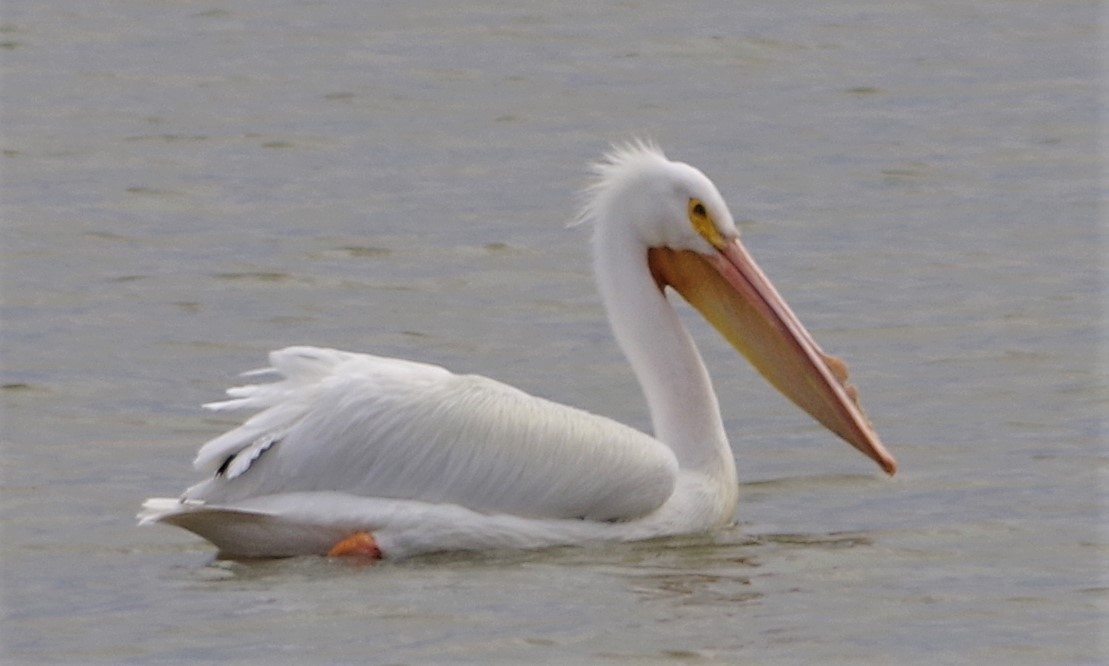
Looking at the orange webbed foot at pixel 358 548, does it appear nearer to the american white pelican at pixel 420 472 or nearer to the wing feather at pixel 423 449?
the american white pelican at pixel 420 472

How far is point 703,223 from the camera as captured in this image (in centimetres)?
745

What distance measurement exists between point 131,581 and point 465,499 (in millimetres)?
945

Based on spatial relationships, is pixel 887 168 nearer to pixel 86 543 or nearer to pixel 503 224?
pixel 503 224

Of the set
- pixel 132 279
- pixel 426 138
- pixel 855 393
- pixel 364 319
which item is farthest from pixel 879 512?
pixel 426 138

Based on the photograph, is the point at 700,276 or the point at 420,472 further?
the point at 700,276

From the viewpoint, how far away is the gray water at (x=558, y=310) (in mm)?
6395

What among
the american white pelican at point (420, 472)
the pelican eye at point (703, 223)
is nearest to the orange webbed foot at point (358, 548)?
the american white pelican at point (420, 472)

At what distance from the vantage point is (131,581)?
6820 millimetres

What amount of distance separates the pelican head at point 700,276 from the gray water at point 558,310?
15.0 inches

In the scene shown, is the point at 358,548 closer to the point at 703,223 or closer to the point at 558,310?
the point at 703,223

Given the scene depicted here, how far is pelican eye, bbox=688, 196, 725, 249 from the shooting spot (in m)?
7.43

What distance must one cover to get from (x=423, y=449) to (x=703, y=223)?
1.19m

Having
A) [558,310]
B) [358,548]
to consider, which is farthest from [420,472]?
[558,310]

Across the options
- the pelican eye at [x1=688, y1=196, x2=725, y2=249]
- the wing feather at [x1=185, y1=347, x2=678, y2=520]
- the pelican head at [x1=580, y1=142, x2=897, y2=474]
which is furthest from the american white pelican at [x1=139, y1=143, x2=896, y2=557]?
the pelican eye at [x1=688, y1=196, x2=725, y2=249]
